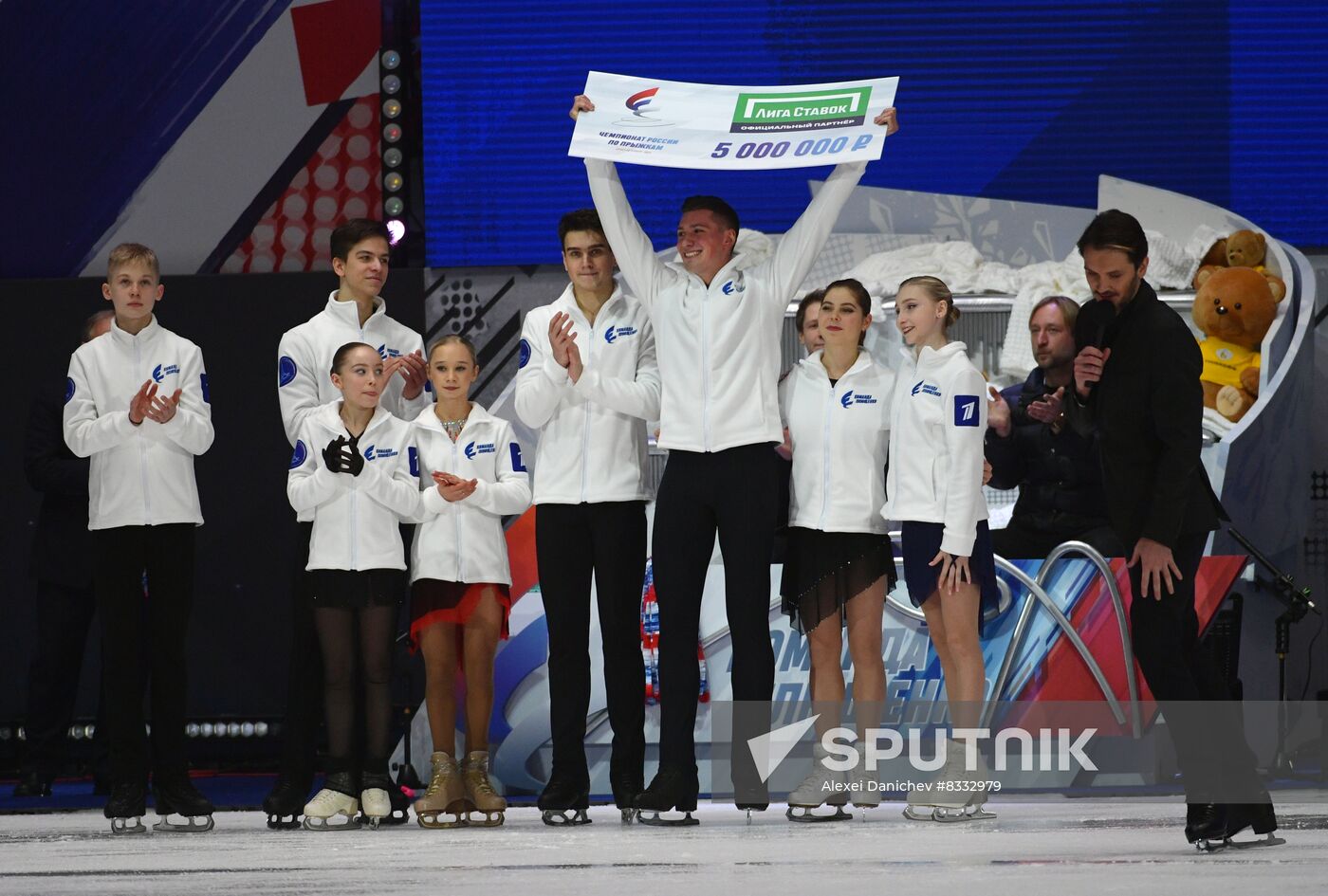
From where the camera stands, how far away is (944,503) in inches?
153

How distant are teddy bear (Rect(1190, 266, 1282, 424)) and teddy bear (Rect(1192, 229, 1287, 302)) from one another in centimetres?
5

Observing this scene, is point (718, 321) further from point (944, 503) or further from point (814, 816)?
point (814, 816)

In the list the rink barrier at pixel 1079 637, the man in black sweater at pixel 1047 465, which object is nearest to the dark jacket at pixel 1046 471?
the man in black sweater at pixel 1047 465

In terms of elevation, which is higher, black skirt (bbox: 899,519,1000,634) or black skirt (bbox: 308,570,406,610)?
black skirt (bbox: 899,519,1000,634)

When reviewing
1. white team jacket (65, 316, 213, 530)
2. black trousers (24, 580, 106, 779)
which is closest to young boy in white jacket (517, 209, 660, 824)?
white team jacket (65, 316, 213, 530)

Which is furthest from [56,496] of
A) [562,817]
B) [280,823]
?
[562,817]

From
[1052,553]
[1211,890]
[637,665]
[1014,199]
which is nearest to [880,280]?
[1014,199]

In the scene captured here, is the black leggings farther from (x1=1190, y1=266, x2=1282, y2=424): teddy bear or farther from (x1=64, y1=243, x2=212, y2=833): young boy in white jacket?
(x1=1190, y1=266, x2=1282, y2=424): teddy bear

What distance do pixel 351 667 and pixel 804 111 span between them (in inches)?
73.6

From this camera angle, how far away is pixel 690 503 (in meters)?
3.84

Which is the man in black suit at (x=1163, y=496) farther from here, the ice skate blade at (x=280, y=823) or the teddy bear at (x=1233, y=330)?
the teddy bear at (x=1233, y=330)

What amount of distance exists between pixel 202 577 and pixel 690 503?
334 cm

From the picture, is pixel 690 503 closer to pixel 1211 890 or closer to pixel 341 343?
pixel 341 343

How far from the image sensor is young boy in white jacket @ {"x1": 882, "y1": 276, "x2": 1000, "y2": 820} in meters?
3.88
